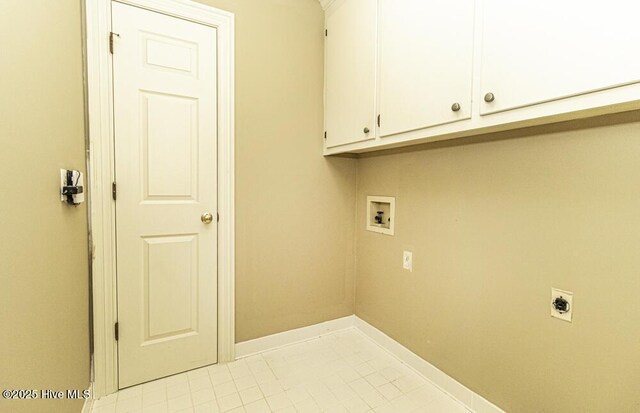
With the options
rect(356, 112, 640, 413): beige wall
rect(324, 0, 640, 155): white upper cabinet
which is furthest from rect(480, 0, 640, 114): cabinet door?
rect(356, 112, 640, 413): beige wall

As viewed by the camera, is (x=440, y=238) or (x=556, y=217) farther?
(x=440, y=238)

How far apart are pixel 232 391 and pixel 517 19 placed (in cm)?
215

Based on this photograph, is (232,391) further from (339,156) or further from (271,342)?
(339,156)

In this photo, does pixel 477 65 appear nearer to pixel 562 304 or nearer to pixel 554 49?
pixel 554 49

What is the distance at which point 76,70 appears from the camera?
1.40 metres

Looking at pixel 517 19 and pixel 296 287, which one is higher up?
pixel 517 19

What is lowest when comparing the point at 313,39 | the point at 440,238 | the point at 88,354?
the point at 88,354

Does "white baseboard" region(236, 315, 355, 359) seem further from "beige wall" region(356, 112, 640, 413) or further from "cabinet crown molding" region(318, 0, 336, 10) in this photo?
"cabinet crown molding" region(318, 0, 336, 10)

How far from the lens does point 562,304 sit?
4.04ft

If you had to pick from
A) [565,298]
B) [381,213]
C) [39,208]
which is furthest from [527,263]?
[39,208]

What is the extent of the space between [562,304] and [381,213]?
1.18 meters

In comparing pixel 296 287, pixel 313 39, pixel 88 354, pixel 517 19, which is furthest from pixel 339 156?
pixel 88 354

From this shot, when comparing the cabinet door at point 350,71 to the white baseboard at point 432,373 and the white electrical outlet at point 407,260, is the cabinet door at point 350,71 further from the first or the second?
the white baseboard at point 432,373

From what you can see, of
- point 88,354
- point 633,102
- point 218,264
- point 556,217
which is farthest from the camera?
point 218,264
